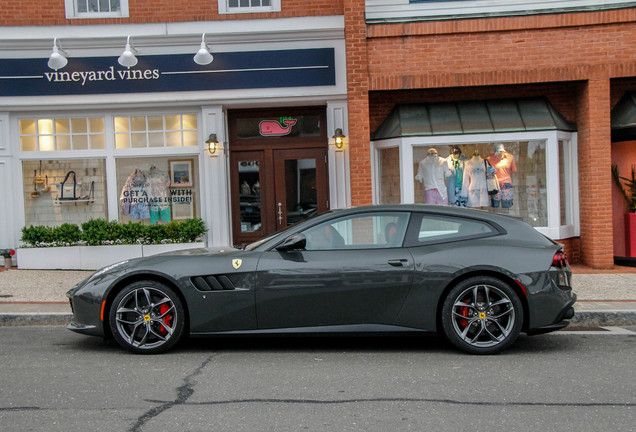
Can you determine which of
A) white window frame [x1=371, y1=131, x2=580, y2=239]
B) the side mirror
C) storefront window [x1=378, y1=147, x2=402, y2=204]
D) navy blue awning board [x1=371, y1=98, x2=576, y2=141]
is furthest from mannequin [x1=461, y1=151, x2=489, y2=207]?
the side mirror

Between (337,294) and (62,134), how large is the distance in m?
8.09

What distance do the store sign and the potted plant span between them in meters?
5.34

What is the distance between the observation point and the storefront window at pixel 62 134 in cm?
1229

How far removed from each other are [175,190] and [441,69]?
203 inches

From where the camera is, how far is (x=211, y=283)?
6.18 m

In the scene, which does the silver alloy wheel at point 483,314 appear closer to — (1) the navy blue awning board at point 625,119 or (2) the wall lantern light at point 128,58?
(1) the navy blue awning board at point 625,119

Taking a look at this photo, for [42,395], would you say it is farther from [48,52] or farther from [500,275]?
[48,52]

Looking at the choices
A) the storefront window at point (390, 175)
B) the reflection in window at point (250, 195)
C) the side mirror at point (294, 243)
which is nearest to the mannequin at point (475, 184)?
the storefront window at point (390, 175)

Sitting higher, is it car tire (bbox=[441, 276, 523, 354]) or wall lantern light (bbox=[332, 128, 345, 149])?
wall lantern light (bbox=[332, 128, 345, 149])

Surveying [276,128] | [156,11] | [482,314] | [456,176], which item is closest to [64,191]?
[156,11]

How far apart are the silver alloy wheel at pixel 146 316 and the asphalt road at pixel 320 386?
180mm

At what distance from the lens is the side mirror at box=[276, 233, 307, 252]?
6.14 m

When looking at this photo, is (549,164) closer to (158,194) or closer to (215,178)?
(215,178)

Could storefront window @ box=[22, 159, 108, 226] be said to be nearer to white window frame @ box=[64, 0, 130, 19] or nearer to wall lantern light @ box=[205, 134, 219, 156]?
wall lantern light @ box=[205, 134, 219, 156]
